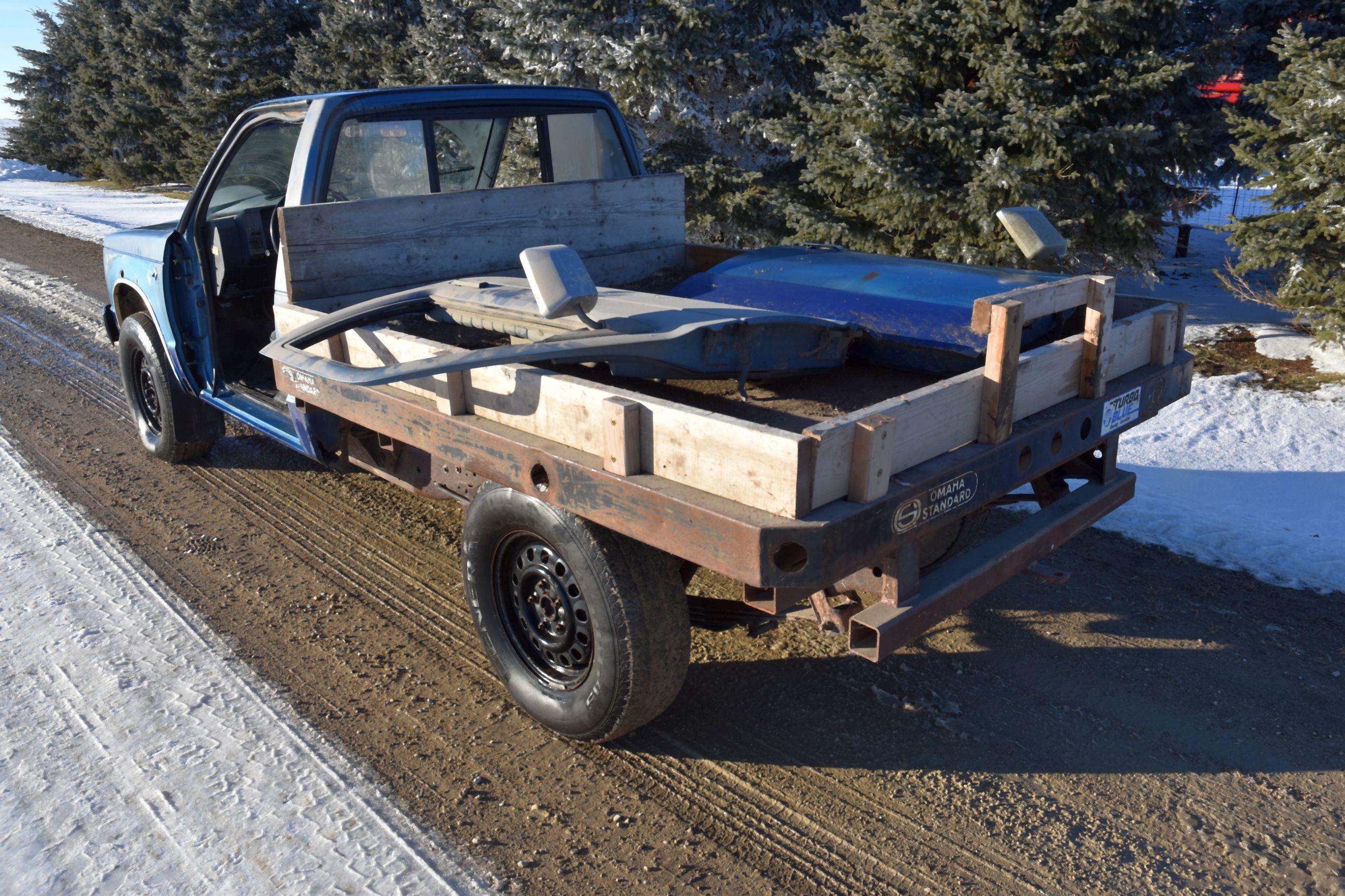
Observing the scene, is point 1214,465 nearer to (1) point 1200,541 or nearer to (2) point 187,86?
(1) point 1200,541

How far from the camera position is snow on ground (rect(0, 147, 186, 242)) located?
19000 millimetres

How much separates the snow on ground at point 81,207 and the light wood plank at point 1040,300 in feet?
46.0

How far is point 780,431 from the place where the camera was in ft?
8.34

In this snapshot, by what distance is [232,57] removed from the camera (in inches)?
931

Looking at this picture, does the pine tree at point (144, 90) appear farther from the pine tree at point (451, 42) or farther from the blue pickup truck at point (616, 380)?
the blue pickup truck at point (616, 380)

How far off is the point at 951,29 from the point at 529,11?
15.7 ft

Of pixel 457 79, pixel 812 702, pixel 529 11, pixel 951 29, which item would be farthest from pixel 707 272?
pixel 457 79

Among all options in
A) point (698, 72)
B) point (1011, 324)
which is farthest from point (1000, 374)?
point (698, 72)

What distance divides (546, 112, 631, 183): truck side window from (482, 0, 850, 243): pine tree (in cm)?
450

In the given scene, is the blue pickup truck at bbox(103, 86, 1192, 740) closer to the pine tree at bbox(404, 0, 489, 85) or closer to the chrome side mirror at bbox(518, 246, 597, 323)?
the chrome side mirror at bbox(518, 246, 597, 323)

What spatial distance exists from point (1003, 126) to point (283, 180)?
560 centimetres

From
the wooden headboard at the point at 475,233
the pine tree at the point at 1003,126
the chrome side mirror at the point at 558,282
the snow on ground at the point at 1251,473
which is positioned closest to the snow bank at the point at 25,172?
the pine tree at the point at 1003,126

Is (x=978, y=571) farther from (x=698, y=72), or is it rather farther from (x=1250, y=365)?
(x=698, y=72)

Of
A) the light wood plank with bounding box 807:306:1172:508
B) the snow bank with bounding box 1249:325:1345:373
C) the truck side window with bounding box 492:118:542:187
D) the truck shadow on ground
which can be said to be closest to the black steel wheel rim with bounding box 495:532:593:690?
the truck shadow on ground
